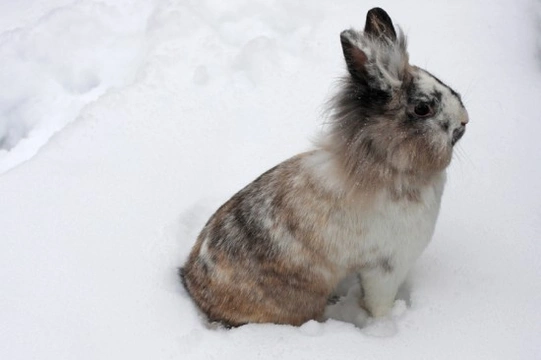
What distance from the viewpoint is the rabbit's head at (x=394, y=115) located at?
257 cm

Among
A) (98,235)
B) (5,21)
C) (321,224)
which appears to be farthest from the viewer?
(5,21)

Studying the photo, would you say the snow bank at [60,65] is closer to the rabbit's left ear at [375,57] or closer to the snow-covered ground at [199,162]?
the snow-covered ground at [199,162]

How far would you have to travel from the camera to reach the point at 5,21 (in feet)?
16.4

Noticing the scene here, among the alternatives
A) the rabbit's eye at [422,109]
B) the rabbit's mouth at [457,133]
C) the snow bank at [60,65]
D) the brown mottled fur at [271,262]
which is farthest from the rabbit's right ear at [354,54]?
the snow bank at [60,65]

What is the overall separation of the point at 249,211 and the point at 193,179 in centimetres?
77

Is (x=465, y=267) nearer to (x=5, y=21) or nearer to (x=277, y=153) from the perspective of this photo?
(x=277, y=153)

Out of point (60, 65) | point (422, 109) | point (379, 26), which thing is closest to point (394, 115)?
point (422, 109)

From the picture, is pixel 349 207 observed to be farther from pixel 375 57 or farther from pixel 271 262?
pixel 375 57

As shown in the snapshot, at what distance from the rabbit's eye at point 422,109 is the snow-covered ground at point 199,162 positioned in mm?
861

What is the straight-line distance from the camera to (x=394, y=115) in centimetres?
258

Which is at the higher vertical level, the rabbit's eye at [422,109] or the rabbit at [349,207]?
the rabbit's eye at [422,109]

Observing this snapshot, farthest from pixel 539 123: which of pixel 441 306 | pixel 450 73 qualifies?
pixel 441 306

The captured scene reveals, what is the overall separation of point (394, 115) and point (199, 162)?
1.45m

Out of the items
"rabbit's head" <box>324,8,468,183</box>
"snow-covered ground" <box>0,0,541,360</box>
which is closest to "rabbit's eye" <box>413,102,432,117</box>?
"rabbit's head" <box>324,8,468,183</box>
